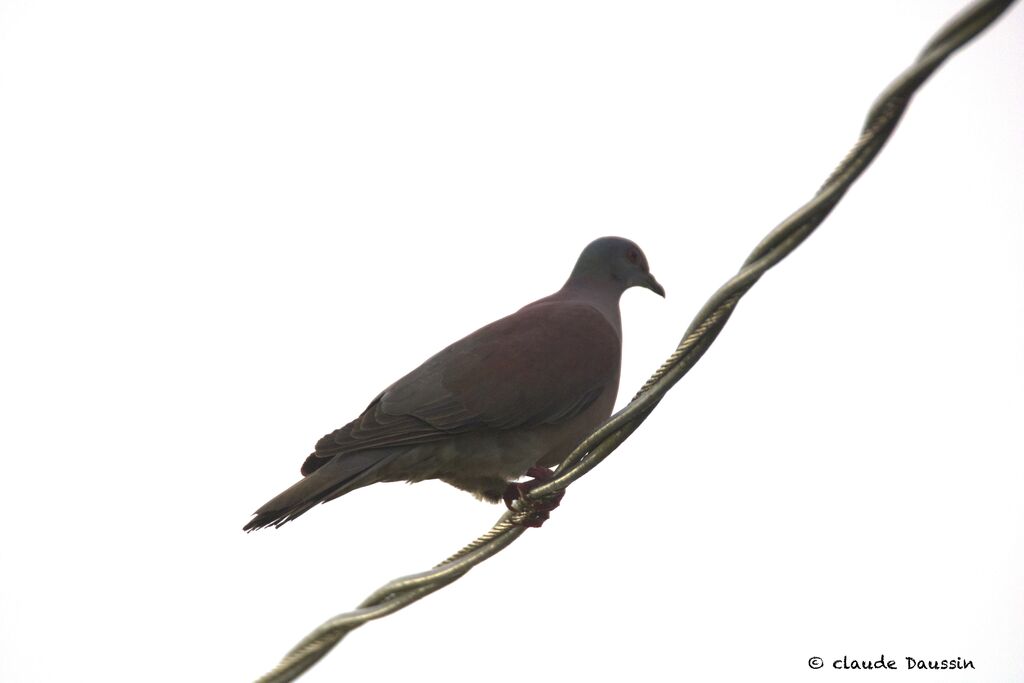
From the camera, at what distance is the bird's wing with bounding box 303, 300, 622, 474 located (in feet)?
12.4

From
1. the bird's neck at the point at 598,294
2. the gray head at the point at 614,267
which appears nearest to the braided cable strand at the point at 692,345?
the bird's neck at the point at 598,294

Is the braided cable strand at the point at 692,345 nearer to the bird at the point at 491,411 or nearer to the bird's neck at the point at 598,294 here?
the bird at the point at 491,411

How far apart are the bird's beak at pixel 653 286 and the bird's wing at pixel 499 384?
1.98 feet

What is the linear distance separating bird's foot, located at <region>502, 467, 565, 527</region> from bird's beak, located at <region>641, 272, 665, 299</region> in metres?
1.19

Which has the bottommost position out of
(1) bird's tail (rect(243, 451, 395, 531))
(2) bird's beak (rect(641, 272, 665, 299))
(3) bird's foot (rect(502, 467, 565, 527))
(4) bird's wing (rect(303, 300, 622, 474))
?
(3) bird's foot (rect(502, 467, 565, 527))

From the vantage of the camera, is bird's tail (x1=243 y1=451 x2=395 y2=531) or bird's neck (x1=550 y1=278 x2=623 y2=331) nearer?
bird's tail (x1=243 y1=451 x2=395 y2=531)

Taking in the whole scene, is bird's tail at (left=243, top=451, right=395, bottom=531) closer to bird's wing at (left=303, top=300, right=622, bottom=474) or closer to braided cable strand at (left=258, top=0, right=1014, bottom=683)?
bird's wing at (left=303, top=300, right=622, bottom=474)

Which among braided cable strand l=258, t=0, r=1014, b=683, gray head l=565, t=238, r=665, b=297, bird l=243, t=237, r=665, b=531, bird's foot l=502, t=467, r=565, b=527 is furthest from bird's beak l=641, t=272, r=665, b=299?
braided cable strand l=258, t=0, r=1014, b=683

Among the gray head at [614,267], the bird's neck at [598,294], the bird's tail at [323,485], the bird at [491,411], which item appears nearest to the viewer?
the bird's tail at [323,485]

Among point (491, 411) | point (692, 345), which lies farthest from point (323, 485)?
point (692, 345)

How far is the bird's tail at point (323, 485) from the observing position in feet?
10.6

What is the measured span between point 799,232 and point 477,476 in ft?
6.84

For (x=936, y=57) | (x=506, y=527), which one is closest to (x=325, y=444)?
(x=506, y=527)

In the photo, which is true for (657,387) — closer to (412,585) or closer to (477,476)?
(412,585)
